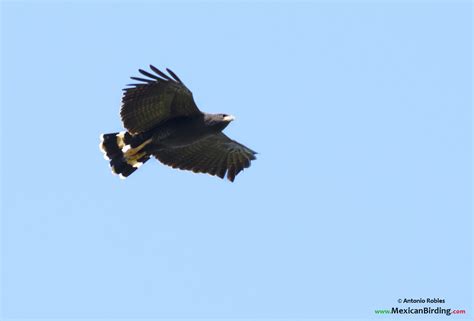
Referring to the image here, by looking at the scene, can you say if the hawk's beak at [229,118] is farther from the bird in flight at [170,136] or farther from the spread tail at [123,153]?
the spread tail at [123,153]

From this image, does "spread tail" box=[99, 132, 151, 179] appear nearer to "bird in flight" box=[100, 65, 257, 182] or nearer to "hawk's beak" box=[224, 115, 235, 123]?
"bird in flight" box=[100, 65, 257, 182]

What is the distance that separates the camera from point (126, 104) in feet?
57.1

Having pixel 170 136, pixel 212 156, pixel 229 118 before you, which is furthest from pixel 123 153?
pixel 229 118

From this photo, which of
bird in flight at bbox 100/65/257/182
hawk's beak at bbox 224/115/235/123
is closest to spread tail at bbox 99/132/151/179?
bird in flight at bbox 100/65/257/182

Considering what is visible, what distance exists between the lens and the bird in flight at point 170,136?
17.3 meters

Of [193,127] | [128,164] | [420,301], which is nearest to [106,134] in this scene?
[128,164]

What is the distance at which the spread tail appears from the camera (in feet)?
59.4

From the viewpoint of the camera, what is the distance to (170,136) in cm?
1786

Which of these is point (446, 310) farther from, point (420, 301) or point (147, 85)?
point (147, 85)

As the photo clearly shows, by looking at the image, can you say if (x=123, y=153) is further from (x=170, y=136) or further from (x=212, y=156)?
(x=212, y=156)

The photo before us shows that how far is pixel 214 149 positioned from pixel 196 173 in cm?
65

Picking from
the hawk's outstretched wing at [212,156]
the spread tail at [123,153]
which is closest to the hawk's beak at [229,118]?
the hawk's outstretched wing at [212,156]

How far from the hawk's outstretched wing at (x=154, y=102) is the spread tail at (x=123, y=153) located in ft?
1.26

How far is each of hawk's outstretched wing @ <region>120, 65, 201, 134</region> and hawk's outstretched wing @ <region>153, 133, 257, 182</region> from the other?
2.72 feet
